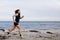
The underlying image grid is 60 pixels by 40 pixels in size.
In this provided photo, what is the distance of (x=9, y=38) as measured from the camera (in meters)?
20.3

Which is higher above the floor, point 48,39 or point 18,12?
point 18,12

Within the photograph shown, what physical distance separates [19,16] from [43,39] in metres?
2.48

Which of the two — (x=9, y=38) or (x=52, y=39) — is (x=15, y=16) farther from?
(x=52, y=39)

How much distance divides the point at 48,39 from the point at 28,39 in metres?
1.48

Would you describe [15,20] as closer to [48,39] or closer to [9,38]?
[9,38]

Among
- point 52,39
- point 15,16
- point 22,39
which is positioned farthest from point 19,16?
point 52,39

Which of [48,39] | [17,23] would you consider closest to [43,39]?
[48,39]

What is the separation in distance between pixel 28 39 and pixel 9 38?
158 centimetres

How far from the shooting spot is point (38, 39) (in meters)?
19.6

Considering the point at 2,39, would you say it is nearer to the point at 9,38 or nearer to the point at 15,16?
the point at 9,38

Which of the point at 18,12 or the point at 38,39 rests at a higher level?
the point at 18,12

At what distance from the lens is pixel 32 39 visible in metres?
19.7

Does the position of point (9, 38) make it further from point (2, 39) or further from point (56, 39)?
point (56, 39)

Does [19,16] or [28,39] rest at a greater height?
[19,16]
